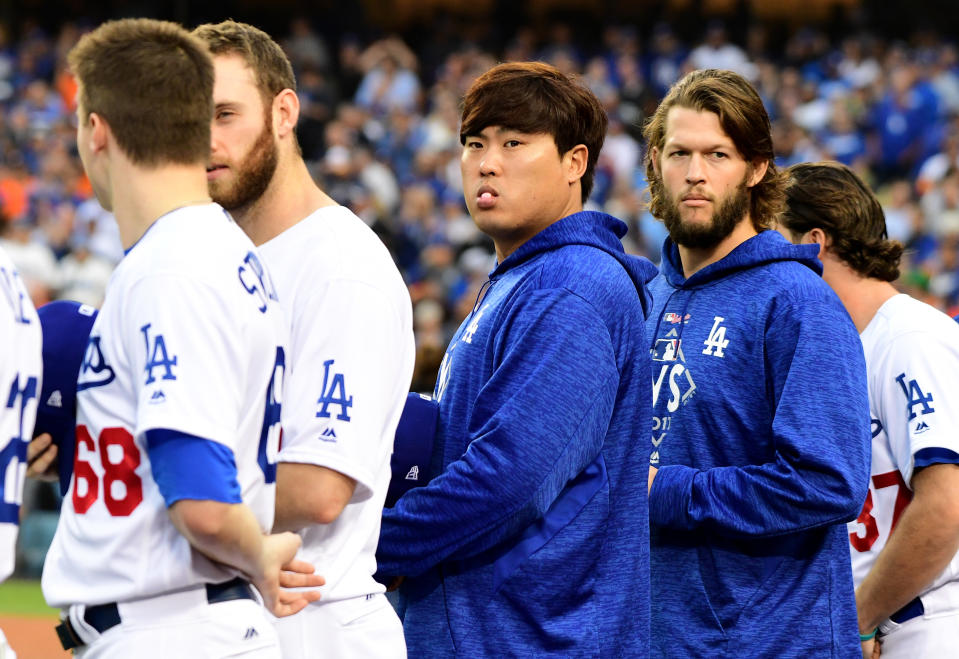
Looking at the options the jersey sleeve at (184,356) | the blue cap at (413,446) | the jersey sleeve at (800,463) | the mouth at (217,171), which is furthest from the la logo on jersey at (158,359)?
the jersey sleeve at (800,463)

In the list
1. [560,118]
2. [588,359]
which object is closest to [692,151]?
[560,118]

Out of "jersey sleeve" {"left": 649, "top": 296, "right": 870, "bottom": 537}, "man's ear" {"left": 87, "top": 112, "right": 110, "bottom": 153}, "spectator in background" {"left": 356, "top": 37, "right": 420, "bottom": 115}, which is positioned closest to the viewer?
"man's ear" {"left": 87, "top": 112, "right": 110, "bottom": 153}

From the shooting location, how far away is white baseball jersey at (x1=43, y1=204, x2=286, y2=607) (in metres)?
2.15

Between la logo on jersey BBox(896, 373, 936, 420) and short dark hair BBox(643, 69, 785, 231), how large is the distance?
2.09 ft

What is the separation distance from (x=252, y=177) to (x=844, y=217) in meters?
2.08

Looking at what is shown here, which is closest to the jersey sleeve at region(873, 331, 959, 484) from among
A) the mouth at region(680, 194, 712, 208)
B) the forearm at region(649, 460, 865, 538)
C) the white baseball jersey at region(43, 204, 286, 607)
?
the forearm at region(649, 460, 865, 538)

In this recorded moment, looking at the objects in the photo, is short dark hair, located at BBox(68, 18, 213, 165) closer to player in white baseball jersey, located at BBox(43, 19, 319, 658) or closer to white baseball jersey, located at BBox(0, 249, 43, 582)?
player in white baseball jersey, located at BBox(43, 19, 319, 658)

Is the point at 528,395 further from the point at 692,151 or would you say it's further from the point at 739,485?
the point at 692,151

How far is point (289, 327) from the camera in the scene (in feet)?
8.79

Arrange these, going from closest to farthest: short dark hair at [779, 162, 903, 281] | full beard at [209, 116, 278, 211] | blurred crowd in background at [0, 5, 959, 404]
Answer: full beard at [209, 116, 278, 211] → short dark hair at [779, 162, 903, 281] → blurred crowd in background at [0, 5, 959, 404]

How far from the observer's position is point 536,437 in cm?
278

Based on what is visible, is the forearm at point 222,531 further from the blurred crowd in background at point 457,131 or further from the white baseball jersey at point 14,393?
the blurred crowd in background at point 457,131

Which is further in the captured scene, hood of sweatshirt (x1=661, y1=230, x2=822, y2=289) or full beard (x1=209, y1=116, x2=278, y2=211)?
hood of sweatshirt (x1=661, y1=230, x2=822, y2=289)

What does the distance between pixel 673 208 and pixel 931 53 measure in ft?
51.0
